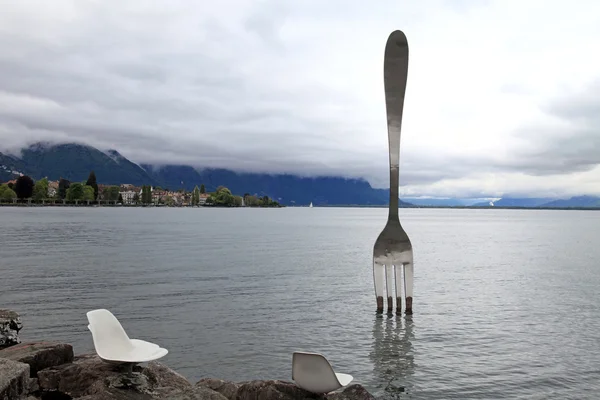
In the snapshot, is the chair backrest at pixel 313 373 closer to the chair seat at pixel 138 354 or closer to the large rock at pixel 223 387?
the large rock at pixel 223 387

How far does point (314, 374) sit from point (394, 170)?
850 cm

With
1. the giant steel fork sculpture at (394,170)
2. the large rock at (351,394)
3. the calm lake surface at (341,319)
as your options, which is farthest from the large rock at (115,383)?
the giant steel fork sculpture at (394,170)

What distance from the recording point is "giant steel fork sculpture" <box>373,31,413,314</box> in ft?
51.9

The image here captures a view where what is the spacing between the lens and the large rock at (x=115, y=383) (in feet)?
29.7

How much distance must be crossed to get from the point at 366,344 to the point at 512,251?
48.4 meters

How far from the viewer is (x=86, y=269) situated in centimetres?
3588

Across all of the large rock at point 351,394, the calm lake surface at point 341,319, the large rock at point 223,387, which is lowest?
the calm lake surface at point 341,319

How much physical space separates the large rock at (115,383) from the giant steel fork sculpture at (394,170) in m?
8.12

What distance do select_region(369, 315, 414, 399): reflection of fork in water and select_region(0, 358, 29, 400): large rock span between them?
790cm

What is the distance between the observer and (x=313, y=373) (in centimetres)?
994

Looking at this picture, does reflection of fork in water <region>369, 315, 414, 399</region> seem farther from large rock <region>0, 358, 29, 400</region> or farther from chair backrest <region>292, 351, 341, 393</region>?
large rock <region>0, 358, 29, 400</region>

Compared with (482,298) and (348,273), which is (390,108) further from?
(348,273)

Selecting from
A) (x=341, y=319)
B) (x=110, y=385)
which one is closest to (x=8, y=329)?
(x=110, y=385)

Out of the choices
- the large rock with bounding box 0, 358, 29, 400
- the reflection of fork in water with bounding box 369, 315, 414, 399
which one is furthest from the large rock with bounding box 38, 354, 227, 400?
the reflection of fork in water with bounding box 369, 315, 414, 399
